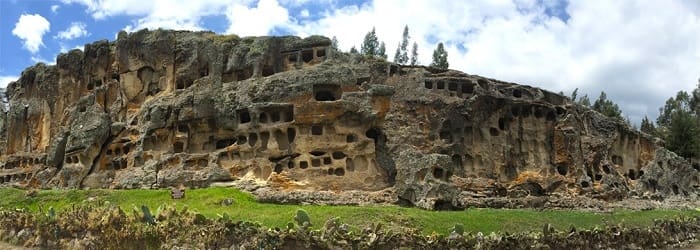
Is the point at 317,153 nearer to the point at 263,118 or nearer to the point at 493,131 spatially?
the point at 263,118

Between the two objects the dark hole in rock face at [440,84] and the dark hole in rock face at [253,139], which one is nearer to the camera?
the dark hole in rock face at [253,139]

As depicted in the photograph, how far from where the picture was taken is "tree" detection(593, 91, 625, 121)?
59.9 m

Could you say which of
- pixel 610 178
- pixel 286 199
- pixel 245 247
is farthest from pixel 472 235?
pixel 610 178

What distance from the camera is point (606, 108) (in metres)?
62.7

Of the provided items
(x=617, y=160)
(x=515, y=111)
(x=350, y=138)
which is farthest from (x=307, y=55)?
(x=617, y=160)

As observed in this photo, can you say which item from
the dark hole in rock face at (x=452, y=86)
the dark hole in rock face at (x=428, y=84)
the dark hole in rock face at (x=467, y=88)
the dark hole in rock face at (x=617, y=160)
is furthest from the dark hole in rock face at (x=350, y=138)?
the dark hole in rock face at (x=617, y=160)

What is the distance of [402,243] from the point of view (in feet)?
61.2

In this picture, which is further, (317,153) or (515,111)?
(515,111)

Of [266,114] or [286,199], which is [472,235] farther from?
[266,114]

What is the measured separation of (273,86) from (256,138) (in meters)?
3.01

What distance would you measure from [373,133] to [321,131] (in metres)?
2.81

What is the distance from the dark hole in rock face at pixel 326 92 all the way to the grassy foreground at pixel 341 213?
23.2 feet

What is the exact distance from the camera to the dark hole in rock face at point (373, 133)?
108 feet

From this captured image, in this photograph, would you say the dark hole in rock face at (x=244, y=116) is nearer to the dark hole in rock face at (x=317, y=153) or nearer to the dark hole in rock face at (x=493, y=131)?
the dark hole in rock face at (x=317, y=153)
